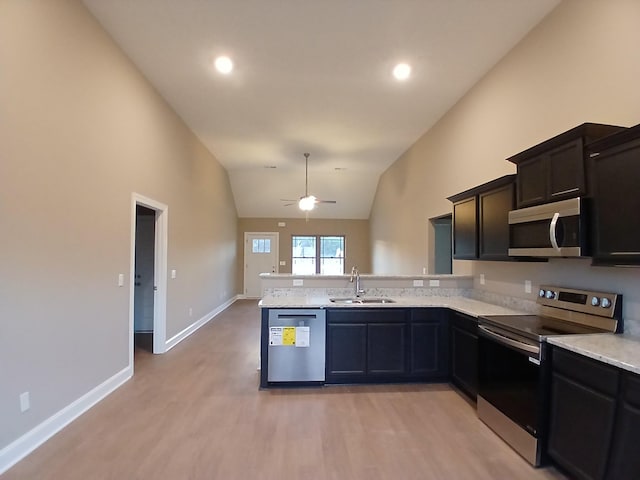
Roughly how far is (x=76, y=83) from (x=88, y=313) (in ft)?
6.46

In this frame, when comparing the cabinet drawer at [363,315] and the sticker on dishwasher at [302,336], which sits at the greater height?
the cabinet drawer at [363,315]

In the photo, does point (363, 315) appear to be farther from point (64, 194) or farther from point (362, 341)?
point (64, 194)

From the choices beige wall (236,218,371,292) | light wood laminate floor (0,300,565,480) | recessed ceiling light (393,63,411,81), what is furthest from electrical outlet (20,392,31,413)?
beige wall (236,218,371,292)

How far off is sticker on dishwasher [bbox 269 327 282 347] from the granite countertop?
0.79ft

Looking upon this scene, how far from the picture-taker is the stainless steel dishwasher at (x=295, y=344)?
349cm

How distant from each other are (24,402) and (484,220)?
399 centimetres

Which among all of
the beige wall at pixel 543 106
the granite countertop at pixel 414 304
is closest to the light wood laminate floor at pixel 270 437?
the granite countertop at pixel 414 304

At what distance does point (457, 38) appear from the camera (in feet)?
10.7

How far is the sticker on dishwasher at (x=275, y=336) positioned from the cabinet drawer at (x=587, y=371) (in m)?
2.32

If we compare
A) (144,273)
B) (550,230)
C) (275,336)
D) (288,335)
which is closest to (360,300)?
(288,335)

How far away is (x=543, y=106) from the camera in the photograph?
306cm

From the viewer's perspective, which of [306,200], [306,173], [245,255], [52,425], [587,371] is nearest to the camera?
[587,371]

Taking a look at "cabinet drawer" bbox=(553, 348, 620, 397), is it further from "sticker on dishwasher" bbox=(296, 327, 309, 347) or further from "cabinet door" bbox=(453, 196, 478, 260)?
"sticker on dishwasher" bbox=(296, 327, 309, 347)

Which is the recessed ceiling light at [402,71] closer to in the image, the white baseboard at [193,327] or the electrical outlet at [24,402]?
the electrical outlet at [24,402]
